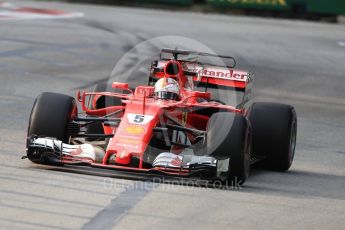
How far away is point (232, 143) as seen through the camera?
947 cm

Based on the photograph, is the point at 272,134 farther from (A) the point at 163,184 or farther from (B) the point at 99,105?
(B) the point at 99,105

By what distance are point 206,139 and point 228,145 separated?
1.00ft

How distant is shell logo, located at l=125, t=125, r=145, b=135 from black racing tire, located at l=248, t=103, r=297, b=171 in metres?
1.49

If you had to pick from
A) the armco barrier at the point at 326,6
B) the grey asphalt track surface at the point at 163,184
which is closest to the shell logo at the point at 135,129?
the grey asphalt track surface at the point at 163,184

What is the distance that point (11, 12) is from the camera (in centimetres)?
2811

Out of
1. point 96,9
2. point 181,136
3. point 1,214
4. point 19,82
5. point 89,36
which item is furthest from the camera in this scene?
point 96,9

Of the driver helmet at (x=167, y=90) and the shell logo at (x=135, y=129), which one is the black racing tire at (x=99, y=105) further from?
the shell logo at (x=135, y=129)

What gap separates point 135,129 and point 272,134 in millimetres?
1680

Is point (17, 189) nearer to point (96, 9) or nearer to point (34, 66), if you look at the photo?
point (34, 66)

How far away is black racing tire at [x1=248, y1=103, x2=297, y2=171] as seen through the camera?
10609 millimetres

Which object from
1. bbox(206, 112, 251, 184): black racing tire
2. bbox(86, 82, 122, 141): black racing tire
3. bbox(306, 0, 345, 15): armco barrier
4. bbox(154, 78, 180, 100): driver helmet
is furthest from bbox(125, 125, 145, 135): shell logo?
bbox(306, 0, 345, 15): armco barrier

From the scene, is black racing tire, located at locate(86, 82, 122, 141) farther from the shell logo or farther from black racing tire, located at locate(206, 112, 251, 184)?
black racing tire, located at locate(206, 112, 251, 184)

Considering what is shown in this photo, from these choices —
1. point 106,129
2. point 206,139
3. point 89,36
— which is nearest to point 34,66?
point 89,36

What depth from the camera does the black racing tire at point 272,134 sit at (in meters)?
10.6
